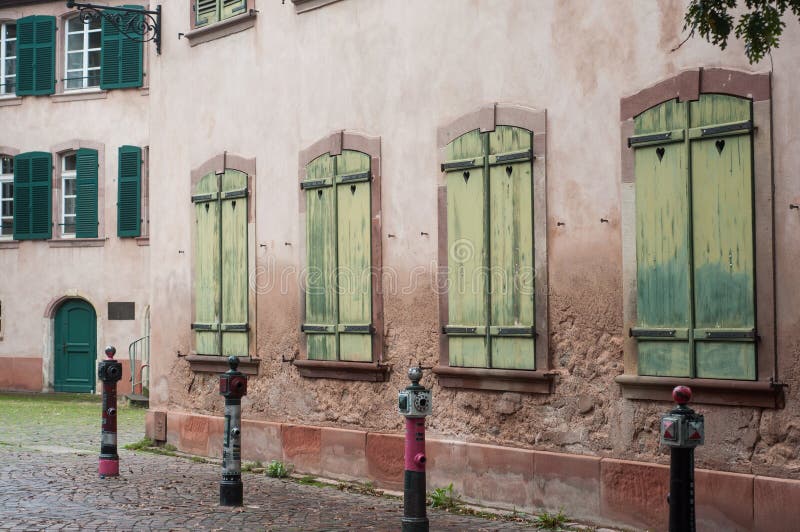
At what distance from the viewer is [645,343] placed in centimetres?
921

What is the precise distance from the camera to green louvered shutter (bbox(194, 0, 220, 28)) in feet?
47.3

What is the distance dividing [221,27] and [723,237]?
289 inches

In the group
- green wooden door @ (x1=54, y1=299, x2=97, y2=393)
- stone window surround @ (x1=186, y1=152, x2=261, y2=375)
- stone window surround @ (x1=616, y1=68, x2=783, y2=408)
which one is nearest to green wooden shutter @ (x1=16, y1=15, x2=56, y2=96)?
green wooden door @ (x1=54, y1=299, x2=97, y2=393)

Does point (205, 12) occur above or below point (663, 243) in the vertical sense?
above

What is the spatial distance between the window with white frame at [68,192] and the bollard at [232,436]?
56.3 ft

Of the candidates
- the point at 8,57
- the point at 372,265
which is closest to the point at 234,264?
the point at 372,265

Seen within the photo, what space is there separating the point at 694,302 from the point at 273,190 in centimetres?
566

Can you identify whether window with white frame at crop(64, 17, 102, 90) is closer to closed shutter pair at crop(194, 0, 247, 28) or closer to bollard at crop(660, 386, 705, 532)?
closed shutter pair at crop(194, 0, 247, 28)

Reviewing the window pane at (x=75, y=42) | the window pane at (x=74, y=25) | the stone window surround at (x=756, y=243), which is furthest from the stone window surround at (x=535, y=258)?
the window pane at (x=74, y=25)

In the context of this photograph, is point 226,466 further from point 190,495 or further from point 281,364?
point 281,364

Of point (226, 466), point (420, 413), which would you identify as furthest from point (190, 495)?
point (420, 413)

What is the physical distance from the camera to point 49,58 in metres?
26.7

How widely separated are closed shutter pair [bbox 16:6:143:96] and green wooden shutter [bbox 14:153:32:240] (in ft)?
4.90

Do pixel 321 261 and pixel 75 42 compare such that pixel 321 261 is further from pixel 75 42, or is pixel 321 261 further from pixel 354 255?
pixel 75 42
